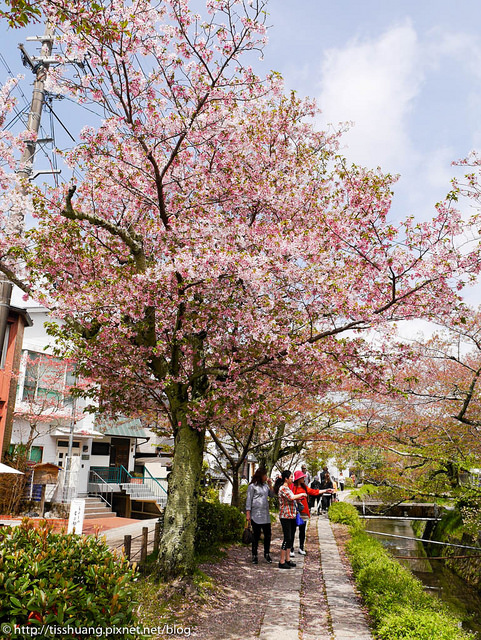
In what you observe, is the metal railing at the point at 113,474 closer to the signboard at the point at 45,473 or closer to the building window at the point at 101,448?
the building window at the point at 101,448

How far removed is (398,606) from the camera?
19.0ft

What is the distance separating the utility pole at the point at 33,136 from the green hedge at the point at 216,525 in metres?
5.90

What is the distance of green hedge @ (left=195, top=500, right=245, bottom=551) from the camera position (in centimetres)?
1045

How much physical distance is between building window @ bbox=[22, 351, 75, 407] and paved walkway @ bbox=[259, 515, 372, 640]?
50.8 feet

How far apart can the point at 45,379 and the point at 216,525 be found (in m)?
14.3

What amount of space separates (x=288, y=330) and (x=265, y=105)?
17.3ft

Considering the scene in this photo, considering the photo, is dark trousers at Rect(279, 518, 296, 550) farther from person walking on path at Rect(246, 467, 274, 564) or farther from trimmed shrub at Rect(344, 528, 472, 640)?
trimmed shrub at Rect(344, 528, 472, 640)

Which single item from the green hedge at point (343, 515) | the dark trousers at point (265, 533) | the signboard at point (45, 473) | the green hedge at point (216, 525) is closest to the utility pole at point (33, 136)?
the green hedge at point (216, 525)

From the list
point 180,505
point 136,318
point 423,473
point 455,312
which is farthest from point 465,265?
point 423,473

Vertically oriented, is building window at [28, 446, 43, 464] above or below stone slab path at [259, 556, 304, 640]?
above

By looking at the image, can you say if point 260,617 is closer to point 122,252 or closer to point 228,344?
point 228,344

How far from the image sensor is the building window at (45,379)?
21.8 metres

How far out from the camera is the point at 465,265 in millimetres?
7215

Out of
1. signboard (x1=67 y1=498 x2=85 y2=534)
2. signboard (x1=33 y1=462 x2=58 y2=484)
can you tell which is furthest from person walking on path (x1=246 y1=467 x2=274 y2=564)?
signboard (x1=33 y1=462 x2=58 y2=484)
